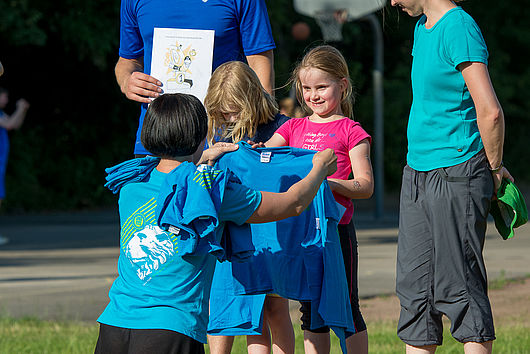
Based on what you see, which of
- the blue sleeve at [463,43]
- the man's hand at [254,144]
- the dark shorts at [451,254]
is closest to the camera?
the blue sleeve at [463,43]

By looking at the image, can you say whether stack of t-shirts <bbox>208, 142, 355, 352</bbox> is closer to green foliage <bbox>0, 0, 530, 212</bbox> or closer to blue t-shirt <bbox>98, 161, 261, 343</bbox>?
blue t-shirt <bbox>98, 161, 261, 343</bbox>

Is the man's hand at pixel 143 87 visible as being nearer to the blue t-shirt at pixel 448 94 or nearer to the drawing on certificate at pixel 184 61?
the drawing on certificate at pixel 184 61

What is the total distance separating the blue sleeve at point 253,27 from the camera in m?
4.60

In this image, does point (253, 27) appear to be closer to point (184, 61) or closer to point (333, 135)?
point (184, 61)

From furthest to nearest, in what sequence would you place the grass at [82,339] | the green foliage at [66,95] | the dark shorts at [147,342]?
the green foliage at [66,95] → the grass at [82,339] → the dark shorts at [147,342]

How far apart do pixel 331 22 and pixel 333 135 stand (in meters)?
15.6

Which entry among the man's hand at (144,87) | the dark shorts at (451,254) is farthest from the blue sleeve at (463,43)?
the man's hand at (144,87)

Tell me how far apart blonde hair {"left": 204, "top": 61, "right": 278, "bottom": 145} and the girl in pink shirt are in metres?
0.15

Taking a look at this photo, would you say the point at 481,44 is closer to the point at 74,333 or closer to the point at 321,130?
the point at 321,130

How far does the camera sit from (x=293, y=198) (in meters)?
3.53

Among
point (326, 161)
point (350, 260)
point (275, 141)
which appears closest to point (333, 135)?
point (275, 141)

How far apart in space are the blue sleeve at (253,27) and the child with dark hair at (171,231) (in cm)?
127

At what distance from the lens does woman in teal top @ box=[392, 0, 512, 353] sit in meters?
3.96

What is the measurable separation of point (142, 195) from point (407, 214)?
50.7 inches
